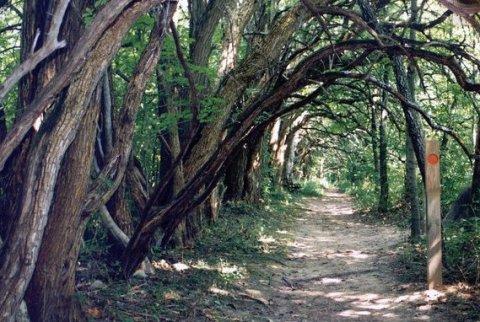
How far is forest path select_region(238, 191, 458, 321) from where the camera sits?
675 centimetres

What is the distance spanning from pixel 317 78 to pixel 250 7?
3.23m

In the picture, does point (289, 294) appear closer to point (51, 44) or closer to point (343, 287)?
point (343, 287)

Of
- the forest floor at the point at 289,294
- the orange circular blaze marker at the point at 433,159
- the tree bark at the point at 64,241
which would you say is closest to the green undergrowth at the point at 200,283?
the forest floor at the point at 289,294

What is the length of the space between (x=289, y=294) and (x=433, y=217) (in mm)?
2305

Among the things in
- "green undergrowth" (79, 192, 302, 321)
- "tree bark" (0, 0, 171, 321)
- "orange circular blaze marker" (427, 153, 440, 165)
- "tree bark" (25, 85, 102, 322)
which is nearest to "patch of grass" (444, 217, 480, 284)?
"orange circular blaze marker" (427, 153, 440, 165)

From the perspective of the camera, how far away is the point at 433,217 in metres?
7.08

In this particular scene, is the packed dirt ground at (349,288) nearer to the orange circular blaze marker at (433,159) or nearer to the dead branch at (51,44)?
the orange circular blaze marker at (433,159)

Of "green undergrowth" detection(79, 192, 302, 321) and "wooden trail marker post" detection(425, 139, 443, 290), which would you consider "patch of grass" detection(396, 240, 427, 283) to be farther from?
"green undergrowth" detection(79, 192, 302, 321)

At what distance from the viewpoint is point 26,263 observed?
4.35m

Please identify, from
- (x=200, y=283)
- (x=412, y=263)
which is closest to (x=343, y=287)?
(x=412, y=263)

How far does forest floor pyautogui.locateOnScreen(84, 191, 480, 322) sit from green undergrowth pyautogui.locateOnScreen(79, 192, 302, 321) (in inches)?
0.5

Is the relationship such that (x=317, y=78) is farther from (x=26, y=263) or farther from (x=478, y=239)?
(x=26, y=263)

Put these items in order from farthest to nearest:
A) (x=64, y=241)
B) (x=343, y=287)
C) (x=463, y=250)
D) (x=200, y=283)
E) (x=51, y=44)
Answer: (x=343, y=287) → (x=200, y=283) → (x=463, y=250) → (x=64, y=241) → (x=51, y=44)

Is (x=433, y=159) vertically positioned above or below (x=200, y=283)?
above
